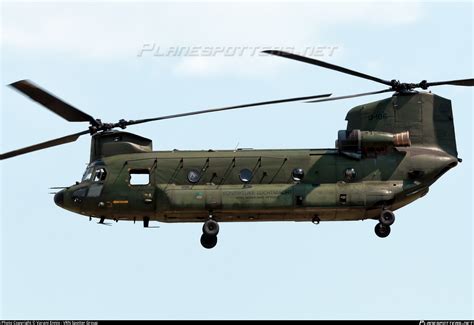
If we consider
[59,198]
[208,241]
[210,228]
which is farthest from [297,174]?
[59,198]

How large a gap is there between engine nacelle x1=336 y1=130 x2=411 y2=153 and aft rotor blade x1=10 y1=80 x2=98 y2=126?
9.22 metres

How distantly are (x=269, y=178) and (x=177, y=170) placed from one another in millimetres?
3243

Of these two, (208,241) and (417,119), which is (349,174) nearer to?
(417,119)

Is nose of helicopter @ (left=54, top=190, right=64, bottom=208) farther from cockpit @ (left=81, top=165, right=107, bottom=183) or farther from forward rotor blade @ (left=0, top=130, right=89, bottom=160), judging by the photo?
forward rotor blade @ (left=0, top=130, right=89, bottom=160)

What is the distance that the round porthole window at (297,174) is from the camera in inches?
1362

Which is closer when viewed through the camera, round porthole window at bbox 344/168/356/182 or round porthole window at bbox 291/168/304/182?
round porthole window at bbox 344/168/356/182

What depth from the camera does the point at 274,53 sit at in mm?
31516

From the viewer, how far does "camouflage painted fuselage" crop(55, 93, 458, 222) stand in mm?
34031

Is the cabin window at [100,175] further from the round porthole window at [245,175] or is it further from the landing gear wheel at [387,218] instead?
the landing gear wheel at [387,218]

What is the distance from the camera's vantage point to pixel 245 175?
34656 mm

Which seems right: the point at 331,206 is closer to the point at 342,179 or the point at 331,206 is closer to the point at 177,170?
the point at 342,179

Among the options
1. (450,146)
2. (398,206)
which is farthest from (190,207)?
(450,146)

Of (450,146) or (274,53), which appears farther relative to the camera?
(450,146)

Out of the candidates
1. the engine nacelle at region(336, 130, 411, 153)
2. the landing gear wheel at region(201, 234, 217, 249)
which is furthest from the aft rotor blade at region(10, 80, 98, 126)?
the engine nacelle at region(336, 130, 411, 153)
